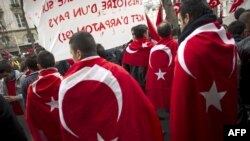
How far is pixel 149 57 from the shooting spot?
498 centimetres

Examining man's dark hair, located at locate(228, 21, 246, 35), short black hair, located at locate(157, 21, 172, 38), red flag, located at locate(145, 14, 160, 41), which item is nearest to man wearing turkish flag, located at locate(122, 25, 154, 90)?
red flag, located at locate(145, 14, 160, 41)

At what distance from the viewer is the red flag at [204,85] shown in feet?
7.94

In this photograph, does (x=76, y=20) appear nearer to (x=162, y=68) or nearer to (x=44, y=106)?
(x=44, y=106)

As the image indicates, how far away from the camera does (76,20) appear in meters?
3.85

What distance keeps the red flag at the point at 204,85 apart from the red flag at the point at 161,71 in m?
2.15

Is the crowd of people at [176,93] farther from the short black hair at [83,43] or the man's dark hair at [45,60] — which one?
the man's dark hair at [45,60]

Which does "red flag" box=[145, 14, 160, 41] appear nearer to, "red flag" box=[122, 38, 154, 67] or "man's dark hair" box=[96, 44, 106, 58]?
"red flag" box=[122, 38, 154, 67]

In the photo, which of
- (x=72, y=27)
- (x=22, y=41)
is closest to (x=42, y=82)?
(x=72, y=27)

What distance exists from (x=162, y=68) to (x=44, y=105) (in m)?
2.16

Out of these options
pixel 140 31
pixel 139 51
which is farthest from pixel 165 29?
pixel 139 51

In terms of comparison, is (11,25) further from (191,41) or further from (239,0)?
(191,41)

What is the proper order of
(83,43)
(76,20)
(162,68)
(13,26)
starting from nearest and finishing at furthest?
(83,43)
(76,20)
(162,68)
(13,26)

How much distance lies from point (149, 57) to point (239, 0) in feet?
10.8

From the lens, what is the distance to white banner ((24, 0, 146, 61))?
370 centimetres
